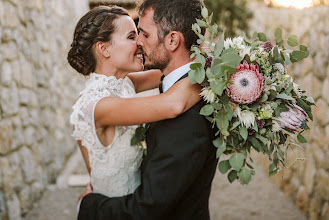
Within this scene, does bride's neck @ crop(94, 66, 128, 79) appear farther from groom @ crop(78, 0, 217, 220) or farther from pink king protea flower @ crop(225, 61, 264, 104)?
pink king protea flower @ crop(225, 61, 264, 104)

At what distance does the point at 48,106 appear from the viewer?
503cm

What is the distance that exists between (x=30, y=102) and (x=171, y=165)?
3.35 m

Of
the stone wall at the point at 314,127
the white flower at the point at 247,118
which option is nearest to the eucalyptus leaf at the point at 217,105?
the white flower at the point at 247,118

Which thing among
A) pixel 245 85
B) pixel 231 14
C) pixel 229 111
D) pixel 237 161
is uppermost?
pixel 231 14

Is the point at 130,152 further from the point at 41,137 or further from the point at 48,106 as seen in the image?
the point at 48,106

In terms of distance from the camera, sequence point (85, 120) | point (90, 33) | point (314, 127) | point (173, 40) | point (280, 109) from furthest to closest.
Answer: point (314, 127) → point (90, 33) → point (85, 120) → point (173, 40) → point (280, 109)

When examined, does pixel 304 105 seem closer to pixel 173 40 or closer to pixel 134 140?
pixel 173 40

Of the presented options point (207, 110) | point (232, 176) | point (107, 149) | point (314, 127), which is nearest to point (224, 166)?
point (232, 176)

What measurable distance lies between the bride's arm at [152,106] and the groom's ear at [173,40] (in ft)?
0.80

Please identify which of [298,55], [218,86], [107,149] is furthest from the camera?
[107,149]

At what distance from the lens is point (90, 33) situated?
2125 millimetres

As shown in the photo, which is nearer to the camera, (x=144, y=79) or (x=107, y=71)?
(x=107, y=71)

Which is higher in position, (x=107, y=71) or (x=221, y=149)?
(x=107, y=71)

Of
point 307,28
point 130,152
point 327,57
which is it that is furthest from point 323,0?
point 130,152
